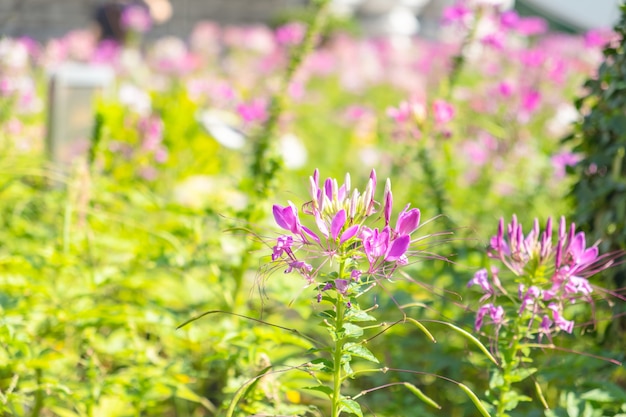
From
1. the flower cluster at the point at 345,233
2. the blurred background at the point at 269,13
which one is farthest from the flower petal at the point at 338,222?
the blurred background at the point at 269,13

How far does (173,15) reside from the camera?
10.8 meters

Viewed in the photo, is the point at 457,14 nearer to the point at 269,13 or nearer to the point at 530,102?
the point at 530,102

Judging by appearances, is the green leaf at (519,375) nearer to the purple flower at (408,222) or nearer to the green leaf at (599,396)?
the green leaf at (599,396)

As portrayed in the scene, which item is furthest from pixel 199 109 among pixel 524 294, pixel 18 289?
pixel 524 294

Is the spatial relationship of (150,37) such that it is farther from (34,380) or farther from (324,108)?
(34,380)

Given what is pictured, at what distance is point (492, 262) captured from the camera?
2.22m

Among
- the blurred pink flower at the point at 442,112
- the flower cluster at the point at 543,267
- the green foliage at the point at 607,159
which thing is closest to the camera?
the flower cluster at the point at 543,267

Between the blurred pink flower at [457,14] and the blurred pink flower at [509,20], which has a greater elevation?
the blurred pink flower at [457,14]

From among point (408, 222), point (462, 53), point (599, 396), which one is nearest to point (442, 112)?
point (462, 53)

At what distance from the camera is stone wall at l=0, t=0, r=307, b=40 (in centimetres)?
962

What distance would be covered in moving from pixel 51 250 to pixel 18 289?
0.14 m

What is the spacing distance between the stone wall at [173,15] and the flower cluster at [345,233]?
793cm

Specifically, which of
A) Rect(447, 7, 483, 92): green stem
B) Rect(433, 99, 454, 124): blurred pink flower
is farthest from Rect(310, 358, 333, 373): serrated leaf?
Rect(447, 7, 483, 92): green stem

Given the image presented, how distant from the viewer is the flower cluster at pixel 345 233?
1.08m
